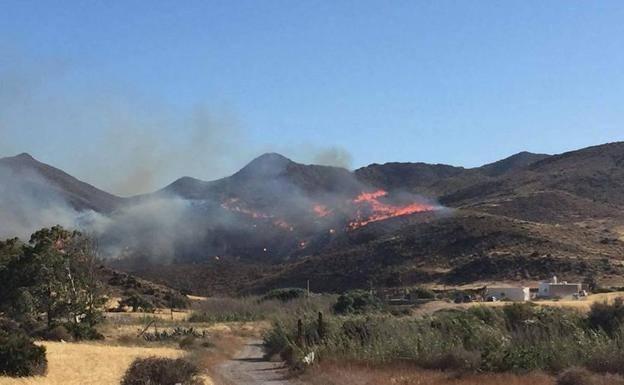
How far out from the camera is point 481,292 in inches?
3125

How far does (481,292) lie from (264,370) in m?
46.3

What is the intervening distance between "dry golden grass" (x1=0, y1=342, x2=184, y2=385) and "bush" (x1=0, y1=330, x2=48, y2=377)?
1.33 feet

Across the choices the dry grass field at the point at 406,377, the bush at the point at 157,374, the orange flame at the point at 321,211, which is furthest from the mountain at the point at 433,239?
the bush at the point at 157,374

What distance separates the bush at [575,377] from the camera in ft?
75.1

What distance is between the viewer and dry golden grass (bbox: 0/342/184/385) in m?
27.8

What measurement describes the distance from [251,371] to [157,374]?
10639mm

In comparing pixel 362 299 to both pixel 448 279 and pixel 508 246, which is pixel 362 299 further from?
pixel 508 246

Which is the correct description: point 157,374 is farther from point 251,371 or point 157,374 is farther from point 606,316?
point 606,316

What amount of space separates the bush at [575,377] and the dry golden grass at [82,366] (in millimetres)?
15502

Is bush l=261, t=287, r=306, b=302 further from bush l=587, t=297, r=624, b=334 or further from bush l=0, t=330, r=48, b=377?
bush l=0, t=330, r=48, b=377

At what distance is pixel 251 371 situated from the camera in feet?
122

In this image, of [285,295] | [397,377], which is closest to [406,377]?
[397,377]

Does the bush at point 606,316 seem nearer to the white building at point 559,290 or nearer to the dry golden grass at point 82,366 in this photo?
the dry golden grass at point 82,366

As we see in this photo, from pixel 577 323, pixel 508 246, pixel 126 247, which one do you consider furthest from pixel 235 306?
pixel 126 247
